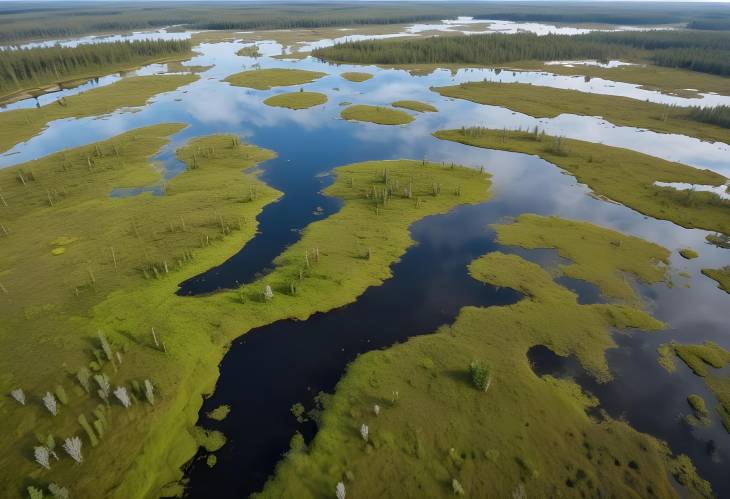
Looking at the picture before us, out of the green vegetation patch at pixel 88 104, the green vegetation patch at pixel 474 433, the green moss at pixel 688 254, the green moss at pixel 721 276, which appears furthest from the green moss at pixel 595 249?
the green vegetation patch at pixel 88 104

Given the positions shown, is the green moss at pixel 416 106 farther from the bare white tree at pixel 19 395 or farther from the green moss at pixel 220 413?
the bare white tree at pixel 19 395

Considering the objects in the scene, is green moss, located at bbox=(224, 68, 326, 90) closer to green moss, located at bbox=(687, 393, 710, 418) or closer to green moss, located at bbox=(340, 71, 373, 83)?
green moss, located at bbox=(340, 71, 373, 83)

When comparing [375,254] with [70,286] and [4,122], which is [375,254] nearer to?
[70,286]

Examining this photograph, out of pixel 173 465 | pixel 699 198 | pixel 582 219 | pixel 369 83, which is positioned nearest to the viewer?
pixel 173 465

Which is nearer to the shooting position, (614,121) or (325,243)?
(325,243)

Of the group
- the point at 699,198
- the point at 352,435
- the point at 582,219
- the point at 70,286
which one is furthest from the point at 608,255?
the point at 70,286

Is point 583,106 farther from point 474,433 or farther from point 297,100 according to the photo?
point 474,433
